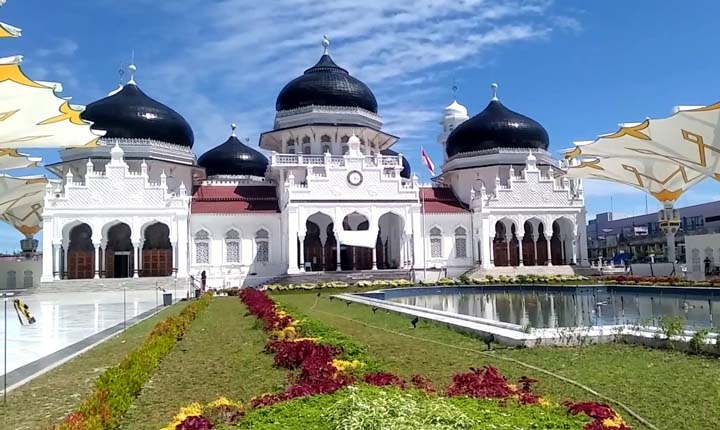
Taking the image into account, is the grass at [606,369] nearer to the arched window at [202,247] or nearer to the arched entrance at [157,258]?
the arched window at [202,247]

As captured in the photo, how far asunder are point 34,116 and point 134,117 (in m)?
17.5

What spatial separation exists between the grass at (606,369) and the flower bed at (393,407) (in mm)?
761

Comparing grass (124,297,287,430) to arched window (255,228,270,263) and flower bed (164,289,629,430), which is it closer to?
flower bed (164,289,629,430)

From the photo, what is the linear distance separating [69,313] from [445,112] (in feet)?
145

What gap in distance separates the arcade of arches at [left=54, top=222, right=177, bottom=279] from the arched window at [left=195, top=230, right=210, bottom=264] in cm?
143

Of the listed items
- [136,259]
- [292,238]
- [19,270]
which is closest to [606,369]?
[292,238]

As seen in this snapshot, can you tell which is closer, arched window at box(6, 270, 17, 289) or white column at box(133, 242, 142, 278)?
white column at box(133, 242, 142, 278)

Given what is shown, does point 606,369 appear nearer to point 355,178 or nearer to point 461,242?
point 355,178

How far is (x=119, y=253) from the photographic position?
34.7 m

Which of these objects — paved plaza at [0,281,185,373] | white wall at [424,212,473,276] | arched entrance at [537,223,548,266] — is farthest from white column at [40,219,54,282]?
arched entrance at [537,223,548,266]

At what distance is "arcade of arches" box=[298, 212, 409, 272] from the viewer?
3569 centimetres

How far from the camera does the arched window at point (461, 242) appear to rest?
3759 cm

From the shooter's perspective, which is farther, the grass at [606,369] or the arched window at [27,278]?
the arched window at [27,278]

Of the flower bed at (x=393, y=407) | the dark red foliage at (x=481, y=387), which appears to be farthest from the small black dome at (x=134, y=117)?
the dark red foliage at (x=481, y=387)
